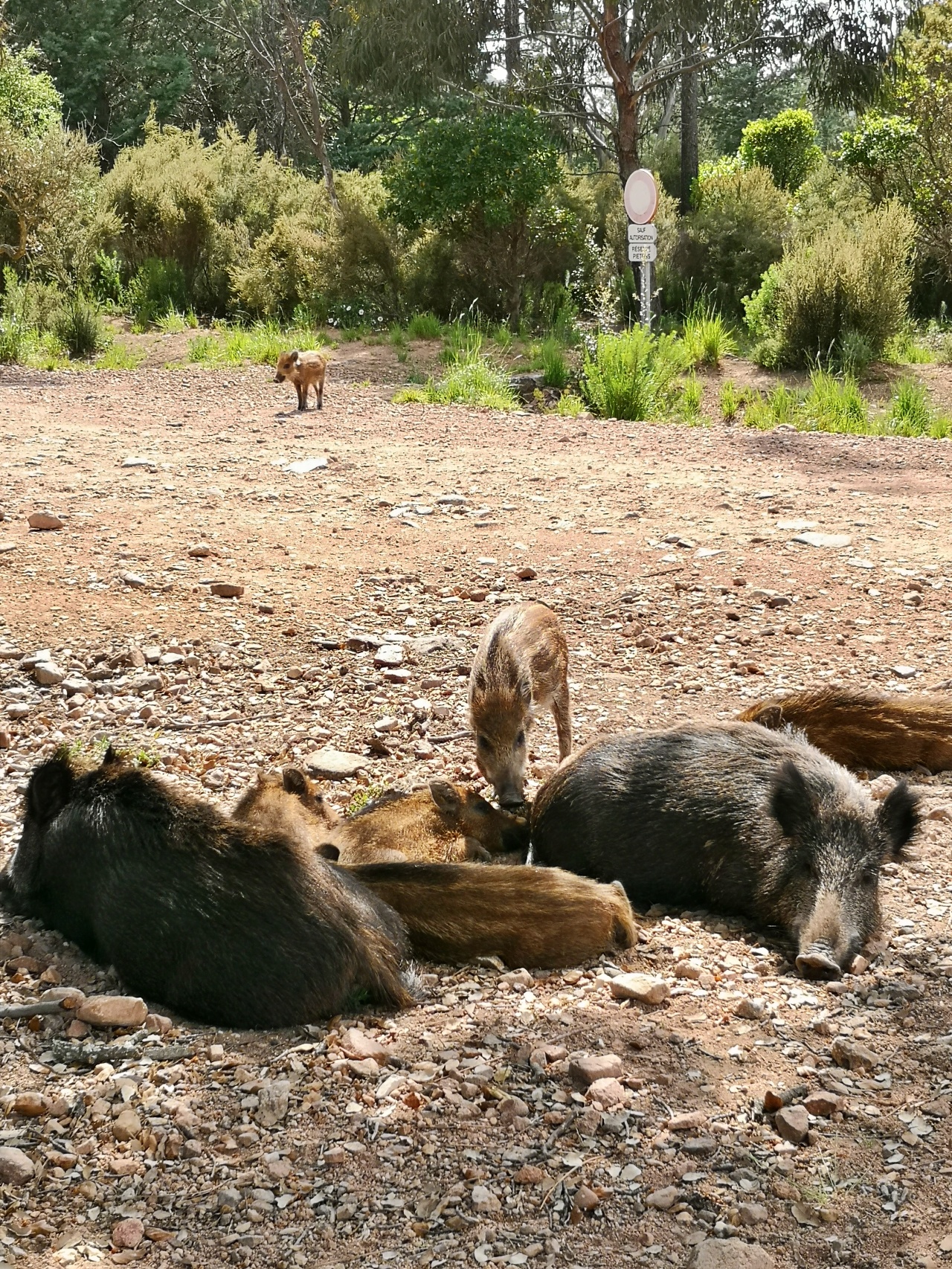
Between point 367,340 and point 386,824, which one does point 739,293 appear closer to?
point 367,340

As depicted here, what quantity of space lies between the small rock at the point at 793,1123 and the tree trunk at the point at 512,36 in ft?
75.2

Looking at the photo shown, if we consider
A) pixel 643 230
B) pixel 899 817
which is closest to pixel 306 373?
pixel 643 230

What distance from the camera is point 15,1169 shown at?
2.51 meters

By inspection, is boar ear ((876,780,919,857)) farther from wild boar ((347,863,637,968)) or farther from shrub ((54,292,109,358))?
shrub ((54,292,109,358))

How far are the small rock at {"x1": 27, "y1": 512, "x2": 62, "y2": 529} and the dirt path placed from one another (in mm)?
56

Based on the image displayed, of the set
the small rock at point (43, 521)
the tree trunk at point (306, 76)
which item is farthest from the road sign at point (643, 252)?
the tree trunk at point (306, 76)

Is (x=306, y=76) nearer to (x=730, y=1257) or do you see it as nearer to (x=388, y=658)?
(x=388, y=658)

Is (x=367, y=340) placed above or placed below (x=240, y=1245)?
above

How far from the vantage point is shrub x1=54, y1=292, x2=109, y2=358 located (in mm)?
16328

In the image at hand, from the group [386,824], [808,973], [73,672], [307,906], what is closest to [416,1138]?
[307,906]

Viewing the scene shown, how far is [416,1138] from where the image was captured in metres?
2.63

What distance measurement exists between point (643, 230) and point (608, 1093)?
13.4 meters

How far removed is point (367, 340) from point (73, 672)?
12.3m

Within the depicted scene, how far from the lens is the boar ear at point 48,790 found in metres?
3.60
